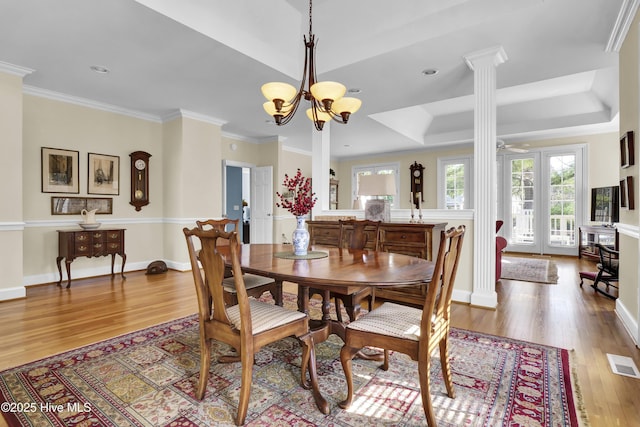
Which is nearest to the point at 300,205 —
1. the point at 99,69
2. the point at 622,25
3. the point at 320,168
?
the point at 320,168

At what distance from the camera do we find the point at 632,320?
2.63 m

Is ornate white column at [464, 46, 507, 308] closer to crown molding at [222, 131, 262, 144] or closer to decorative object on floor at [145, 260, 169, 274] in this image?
decorative object on floor at [145, 260, 169, 274]

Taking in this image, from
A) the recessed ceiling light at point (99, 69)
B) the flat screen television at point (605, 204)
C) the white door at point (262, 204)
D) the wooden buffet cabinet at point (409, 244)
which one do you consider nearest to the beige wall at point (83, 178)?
the recessed ceiling light at point (99, 69)

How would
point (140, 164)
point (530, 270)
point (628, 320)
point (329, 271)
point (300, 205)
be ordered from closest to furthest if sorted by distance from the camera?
1. point (329, 271)
2. point (300, 205)
3. point (628, 320)
4. point (140, 164)
5. point (530, 270)

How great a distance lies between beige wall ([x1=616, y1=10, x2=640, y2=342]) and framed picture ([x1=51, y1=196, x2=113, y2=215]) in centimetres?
618

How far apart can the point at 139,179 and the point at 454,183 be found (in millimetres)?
7048

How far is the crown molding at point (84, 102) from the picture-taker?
4297 millimetres

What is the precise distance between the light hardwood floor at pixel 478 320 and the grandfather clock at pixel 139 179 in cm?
137

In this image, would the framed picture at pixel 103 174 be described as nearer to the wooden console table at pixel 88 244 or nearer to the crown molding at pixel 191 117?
the wooden console table at pixel 88 244

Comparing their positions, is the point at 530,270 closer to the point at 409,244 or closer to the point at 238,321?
the point at 409,244

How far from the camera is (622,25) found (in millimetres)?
2791

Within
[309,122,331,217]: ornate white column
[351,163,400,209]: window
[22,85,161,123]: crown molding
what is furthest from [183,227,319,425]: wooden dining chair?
[351,163,400,209]: window

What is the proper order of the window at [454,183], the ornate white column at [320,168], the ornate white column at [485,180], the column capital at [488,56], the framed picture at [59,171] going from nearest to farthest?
the column capital at [488,56], the ornate white column at [485,180], the framed picture at [59,171], the ornate white column at [320,168], the window at [454,183]

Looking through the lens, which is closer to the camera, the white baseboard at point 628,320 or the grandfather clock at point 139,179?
the white baseboard at point 628,320
